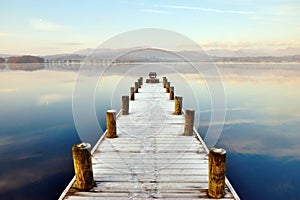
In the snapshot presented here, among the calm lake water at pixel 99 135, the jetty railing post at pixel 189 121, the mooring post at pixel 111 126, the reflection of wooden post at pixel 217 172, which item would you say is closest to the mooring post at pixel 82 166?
the reflection of wooden post at pixel 217 172

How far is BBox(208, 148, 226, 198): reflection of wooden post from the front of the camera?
4293 millimetres

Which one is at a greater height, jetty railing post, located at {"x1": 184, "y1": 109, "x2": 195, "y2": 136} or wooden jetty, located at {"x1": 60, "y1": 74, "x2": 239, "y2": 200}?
jetty railing post, located at {"x1": 184, "y1": 109, "x2": 195, "y2": 136}

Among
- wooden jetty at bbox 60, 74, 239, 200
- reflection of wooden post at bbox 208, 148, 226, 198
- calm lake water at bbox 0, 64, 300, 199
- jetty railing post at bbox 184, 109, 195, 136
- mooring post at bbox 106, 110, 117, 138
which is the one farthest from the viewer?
calm lake water at bbox 0, 64, 300, 199

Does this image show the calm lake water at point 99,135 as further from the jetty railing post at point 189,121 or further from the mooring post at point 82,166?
the mooring post at point 82,166

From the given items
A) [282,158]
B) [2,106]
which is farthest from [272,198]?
[2,106]

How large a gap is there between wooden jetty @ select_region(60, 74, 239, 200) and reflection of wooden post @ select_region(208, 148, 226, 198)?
3.4 inches

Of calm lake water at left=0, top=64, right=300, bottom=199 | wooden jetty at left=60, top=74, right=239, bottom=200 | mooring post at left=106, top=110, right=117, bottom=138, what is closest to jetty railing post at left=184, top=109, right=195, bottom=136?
wooden jetty at left=60, top=74, right=239, bottom=200

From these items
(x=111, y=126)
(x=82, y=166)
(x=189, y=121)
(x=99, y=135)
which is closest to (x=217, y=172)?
(x=82, y=166)

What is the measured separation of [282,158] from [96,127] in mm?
9433

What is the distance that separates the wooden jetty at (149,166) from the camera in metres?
4.57

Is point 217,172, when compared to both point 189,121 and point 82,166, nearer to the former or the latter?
point 82,166

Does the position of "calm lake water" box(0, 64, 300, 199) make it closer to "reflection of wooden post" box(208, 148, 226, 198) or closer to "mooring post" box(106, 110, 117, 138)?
"mooring post" box(106, 110, 117, 138)

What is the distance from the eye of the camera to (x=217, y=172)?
4.33 metres

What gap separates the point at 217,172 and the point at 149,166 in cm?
186
